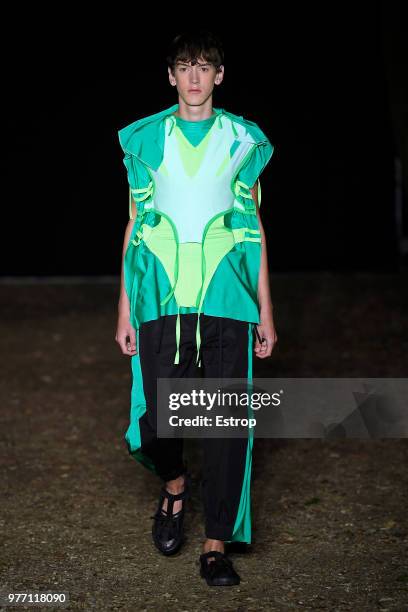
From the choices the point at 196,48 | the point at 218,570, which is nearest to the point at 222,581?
the point at 218,570

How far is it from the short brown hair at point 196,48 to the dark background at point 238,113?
800 cm

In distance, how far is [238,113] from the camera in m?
11.6

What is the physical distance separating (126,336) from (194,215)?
0.47 meters

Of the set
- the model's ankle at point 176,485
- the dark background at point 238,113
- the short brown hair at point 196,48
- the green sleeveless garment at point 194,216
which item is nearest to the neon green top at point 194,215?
the green sleeveless garment at point 194,216

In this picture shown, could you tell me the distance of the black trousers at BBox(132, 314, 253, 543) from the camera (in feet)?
10.9

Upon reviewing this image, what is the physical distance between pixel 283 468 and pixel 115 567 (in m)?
1.37

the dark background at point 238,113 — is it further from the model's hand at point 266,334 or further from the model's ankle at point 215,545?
the model's ankle at point 215,545

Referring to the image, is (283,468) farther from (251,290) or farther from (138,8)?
(138,8)

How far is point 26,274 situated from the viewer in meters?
12.1

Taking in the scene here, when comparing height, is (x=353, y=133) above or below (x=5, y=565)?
above

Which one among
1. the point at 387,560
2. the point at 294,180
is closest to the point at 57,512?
the point at 387,560

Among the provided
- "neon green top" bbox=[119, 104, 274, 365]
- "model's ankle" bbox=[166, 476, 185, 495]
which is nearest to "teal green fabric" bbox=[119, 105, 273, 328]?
"neon green top" bbox=[119, 104, 274, 365]

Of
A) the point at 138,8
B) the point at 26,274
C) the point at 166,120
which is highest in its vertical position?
the point at 138,8

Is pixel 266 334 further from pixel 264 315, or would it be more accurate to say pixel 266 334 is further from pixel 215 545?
pixel 215 545
